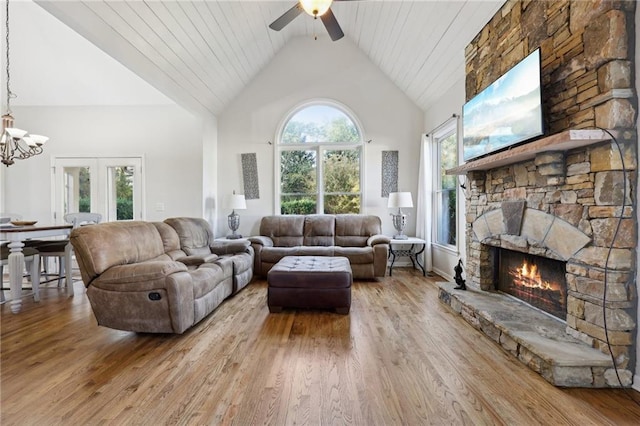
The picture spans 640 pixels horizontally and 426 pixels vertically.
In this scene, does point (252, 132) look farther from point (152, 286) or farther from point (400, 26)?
point (152, 286)

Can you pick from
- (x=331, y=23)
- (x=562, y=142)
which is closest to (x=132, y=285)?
(x=331, y=23)

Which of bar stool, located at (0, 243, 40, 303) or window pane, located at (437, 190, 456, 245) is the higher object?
window pane, located at (437, 190, 456, 245)

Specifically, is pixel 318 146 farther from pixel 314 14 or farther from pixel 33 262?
pixel 33 262

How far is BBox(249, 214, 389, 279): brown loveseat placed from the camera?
452cm

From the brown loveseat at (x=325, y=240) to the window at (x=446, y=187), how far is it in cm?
100

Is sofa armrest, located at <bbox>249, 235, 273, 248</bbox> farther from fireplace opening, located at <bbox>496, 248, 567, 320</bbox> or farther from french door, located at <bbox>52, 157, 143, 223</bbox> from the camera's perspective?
fireplace opening, located at <bbox>496, 248, 567, 320</bbox>

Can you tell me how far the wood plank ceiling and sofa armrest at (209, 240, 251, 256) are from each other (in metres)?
2.20

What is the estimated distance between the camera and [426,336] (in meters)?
2.50

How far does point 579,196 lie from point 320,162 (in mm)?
4151

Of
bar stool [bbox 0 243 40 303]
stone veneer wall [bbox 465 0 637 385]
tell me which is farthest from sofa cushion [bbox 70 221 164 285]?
stone veneer wall [bbox 465 0 637 385]

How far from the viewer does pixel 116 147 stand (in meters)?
5.30

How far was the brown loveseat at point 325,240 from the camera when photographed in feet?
14.8

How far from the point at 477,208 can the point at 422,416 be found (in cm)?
243

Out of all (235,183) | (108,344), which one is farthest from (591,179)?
(235,183)
